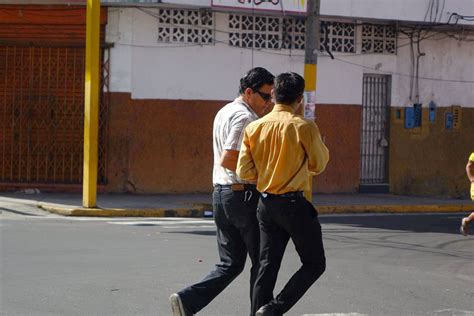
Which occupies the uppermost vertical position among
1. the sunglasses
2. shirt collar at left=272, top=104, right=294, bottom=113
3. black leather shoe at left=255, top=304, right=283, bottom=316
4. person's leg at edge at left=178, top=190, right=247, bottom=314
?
the sunglasses

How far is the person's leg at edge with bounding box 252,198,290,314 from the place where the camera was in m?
6.58

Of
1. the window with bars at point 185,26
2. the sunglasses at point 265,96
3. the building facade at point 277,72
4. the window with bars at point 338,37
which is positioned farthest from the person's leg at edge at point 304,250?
the window with bars at point 338,37

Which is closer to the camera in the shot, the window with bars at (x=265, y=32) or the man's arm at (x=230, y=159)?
the man's arm at (x=230, y=159)

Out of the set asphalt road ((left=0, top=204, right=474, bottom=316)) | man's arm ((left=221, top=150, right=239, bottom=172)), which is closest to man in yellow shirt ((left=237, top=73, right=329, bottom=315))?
man's arm ((left=221, top=150, right=239, bottom=172))

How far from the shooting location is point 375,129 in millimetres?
21484

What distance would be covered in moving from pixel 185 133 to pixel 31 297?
11214 mm

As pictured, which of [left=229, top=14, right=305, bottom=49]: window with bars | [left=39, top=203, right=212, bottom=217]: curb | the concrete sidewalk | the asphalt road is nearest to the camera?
the asphalt road

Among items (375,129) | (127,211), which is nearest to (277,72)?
(375,129)

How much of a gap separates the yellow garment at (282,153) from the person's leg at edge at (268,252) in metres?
0.19

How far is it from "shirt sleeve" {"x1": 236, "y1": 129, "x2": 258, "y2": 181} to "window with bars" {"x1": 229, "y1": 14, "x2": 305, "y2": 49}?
1306cm

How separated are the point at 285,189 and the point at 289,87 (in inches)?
29.6

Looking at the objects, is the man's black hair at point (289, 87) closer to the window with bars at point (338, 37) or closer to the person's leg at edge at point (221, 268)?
the person's leg at edge at point (221, 268)

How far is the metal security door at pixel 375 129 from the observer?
21312 mm

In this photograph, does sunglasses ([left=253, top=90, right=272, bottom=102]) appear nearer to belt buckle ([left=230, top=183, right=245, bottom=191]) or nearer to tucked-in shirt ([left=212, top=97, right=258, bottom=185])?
tucked-in shirt ([left=212, top=97, right=258, bottom=185])
